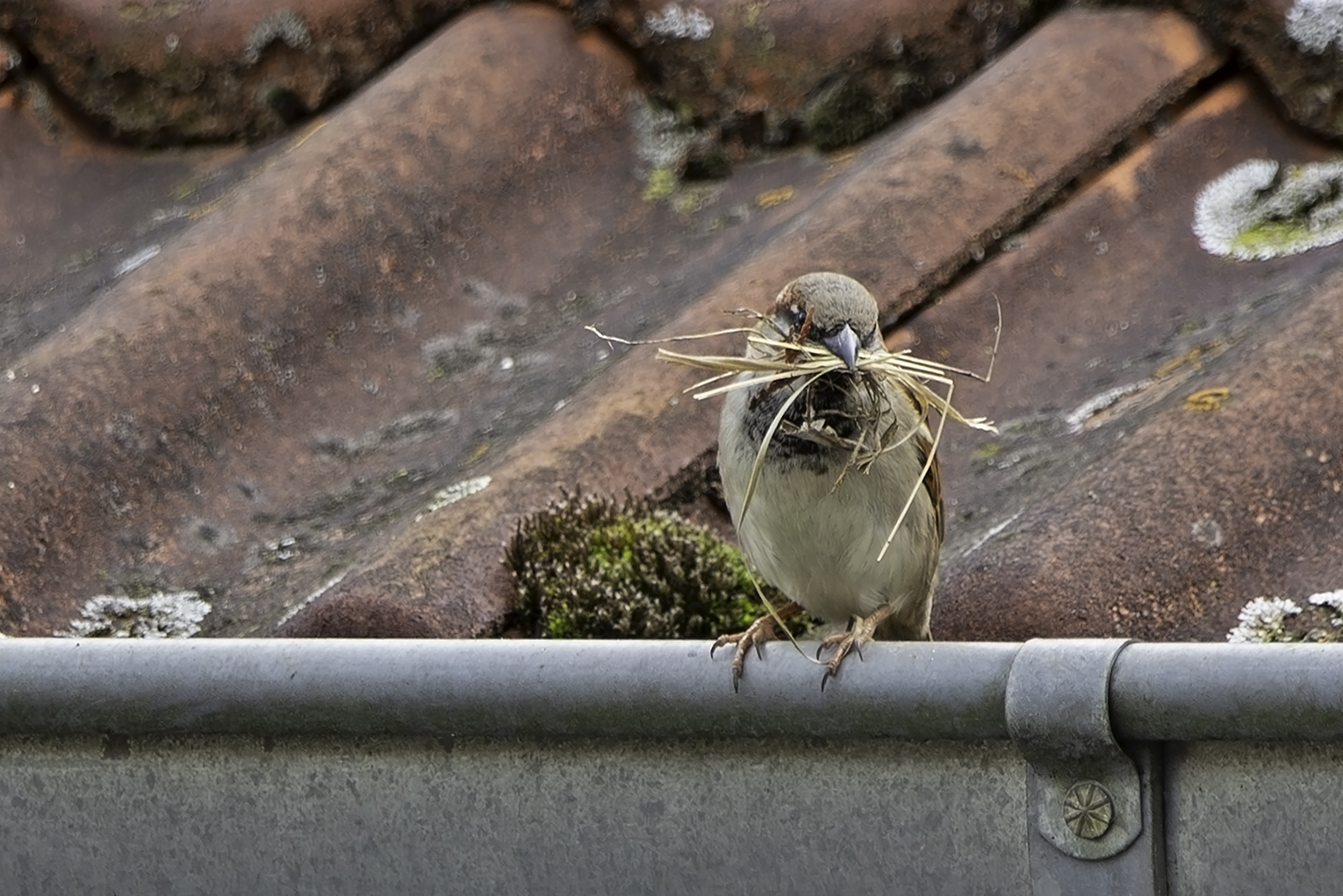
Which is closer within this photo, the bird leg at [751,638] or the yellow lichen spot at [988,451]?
the bird leg at [751,638]

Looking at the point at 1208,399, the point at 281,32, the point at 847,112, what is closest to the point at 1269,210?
the point at 1208,399

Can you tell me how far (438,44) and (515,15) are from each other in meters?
0.18

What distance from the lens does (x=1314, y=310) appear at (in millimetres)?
2615

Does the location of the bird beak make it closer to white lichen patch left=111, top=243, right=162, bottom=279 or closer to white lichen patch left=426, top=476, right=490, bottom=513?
white lichen patch left=426, top=476, right=490, bottom=513

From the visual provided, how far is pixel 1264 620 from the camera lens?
2303 millimetres

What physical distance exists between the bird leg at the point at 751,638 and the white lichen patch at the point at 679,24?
4.03 ft

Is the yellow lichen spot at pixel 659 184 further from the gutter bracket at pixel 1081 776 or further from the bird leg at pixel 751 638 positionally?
the gutter bracket at pixel 1081 776

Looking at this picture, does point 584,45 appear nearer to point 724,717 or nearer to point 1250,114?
point 1250,114

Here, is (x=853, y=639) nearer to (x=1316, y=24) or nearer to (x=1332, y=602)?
(x=1332, y=602)

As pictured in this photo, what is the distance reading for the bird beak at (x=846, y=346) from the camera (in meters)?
2.34

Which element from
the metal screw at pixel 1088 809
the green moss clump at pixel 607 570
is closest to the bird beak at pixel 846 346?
the green moss clump at pixel 607 570

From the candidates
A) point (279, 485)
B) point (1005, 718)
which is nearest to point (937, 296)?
point (279, 485)

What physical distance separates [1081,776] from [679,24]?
2417 mm

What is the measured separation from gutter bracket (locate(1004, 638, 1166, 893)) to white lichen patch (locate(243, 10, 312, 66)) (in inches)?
107
